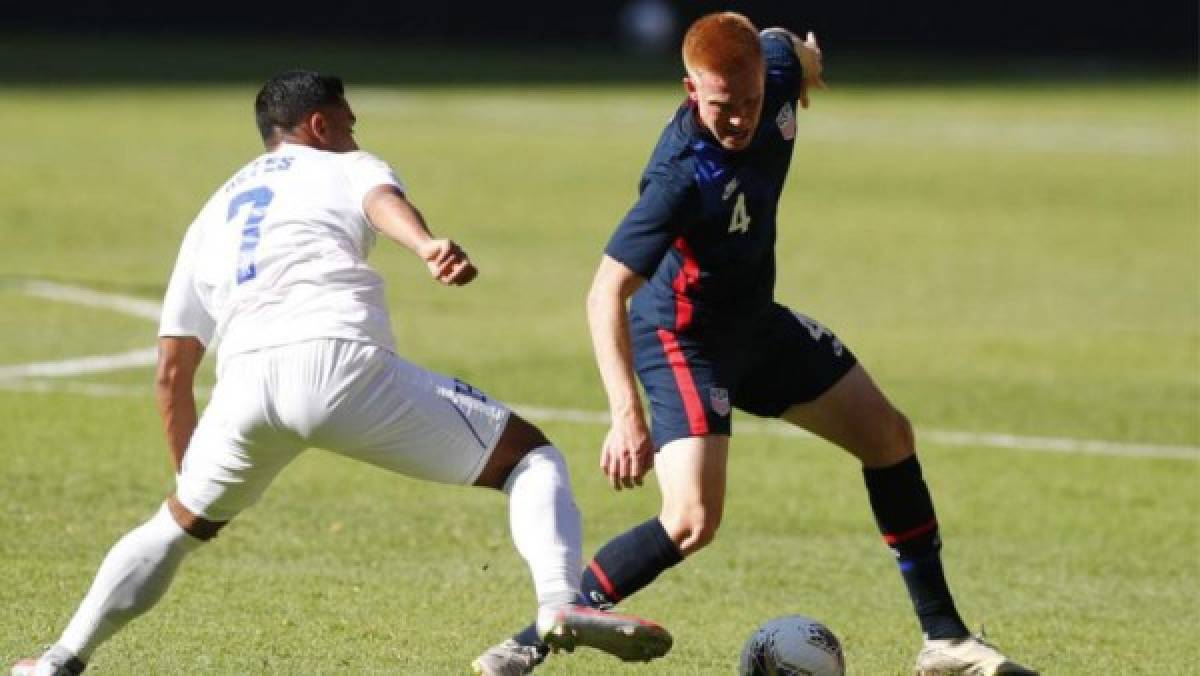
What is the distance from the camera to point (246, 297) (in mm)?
7051

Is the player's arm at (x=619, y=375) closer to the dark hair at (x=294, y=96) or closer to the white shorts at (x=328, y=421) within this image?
the white shorts at (x=328, y=421)

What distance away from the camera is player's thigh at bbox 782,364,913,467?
8172mm

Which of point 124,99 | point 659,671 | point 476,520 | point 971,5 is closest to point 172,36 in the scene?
point 124,99

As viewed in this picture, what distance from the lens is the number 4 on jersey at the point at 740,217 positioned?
25.4ft

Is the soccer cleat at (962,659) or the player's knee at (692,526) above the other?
the player's knee at (692,526)

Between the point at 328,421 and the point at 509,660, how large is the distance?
3.46 ft

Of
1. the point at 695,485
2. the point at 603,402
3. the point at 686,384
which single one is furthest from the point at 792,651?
the point at 603,402

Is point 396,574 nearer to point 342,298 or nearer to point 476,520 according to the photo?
point 476,520

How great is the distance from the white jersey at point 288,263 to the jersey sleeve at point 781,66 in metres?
1.60

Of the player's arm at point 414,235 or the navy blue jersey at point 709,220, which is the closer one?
the player's arm at point 414,235

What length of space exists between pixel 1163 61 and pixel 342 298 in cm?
3911

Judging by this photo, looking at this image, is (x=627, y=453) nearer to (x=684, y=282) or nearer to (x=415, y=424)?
(x=415, y=424)

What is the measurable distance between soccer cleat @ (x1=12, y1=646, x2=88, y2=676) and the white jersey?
99 centimetres

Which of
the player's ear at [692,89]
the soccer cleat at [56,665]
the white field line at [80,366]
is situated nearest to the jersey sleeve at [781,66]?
the player's ear at [692,89]
